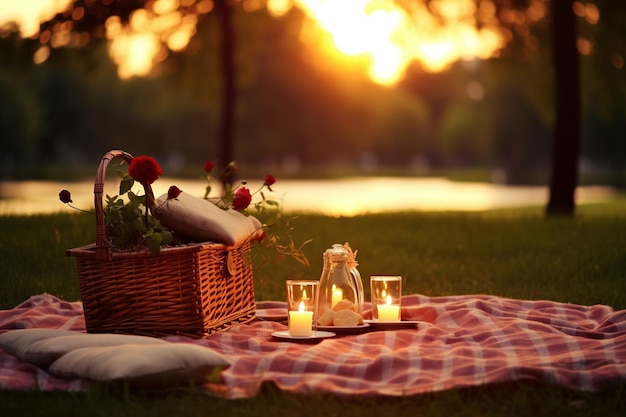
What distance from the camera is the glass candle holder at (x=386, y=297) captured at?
5652 millimetres

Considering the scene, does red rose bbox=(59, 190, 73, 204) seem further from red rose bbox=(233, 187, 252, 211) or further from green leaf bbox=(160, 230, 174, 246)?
red rose bbox=(233, 187, 252, 211)

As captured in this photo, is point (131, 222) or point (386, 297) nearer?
point (131, 222)

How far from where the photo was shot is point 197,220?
5.36 m

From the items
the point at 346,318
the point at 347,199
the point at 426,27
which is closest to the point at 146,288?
the point at 346,318

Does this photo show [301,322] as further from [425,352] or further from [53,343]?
[53,343]

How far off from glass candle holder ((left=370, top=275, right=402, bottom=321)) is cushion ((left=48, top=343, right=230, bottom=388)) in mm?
1659

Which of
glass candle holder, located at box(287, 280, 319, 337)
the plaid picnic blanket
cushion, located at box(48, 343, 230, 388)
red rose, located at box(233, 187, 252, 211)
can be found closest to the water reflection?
red rose, located at box(233, 187, 252, 211)

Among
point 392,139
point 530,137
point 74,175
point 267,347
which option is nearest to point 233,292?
point 267,347

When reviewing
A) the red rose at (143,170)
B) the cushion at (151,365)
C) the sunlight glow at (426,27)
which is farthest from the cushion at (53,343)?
the sunlight glow at (426,27)

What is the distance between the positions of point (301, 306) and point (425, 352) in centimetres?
76

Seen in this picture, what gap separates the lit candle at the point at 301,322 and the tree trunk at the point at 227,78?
43.0ft

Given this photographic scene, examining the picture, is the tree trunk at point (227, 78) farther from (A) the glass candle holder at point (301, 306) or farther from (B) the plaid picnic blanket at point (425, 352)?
(A) the glass candle holder at point (301, 306)

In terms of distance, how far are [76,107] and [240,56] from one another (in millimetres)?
43308

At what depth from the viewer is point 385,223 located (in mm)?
11898
